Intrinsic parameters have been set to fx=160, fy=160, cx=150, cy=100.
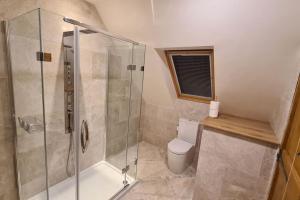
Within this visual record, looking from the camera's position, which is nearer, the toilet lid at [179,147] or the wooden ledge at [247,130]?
the wooden ledge at [247,130]

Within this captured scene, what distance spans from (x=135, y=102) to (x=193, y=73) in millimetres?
1024

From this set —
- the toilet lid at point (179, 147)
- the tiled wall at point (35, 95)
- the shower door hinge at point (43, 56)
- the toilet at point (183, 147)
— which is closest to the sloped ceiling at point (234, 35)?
the tiled wall at point (35, 95)

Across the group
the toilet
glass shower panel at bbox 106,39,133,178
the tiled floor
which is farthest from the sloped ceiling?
the tiled floor

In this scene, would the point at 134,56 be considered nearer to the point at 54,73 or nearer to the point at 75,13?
the point at 75,13

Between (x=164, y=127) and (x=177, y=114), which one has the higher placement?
(x=177, y=114)

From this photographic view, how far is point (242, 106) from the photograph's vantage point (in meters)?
2.18

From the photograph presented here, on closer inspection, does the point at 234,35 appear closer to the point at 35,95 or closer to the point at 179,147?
the point at 179,147

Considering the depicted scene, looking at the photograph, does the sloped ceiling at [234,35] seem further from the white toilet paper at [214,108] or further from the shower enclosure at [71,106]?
the shower enclosure at [71,106]

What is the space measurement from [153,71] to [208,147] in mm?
1378

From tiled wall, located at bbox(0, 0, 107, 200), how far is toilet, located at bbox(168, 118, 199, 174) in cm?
141

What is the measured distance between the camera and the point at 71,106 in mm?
1816

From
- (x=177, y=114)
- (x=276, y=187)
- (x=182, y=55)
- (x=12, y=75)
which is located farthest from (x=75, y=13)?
(x=276, y=187)

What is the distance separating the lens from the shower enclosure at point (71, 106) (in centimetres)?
149

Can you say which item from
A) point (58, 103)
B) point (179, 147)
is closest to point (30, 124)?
point (58, 103)
